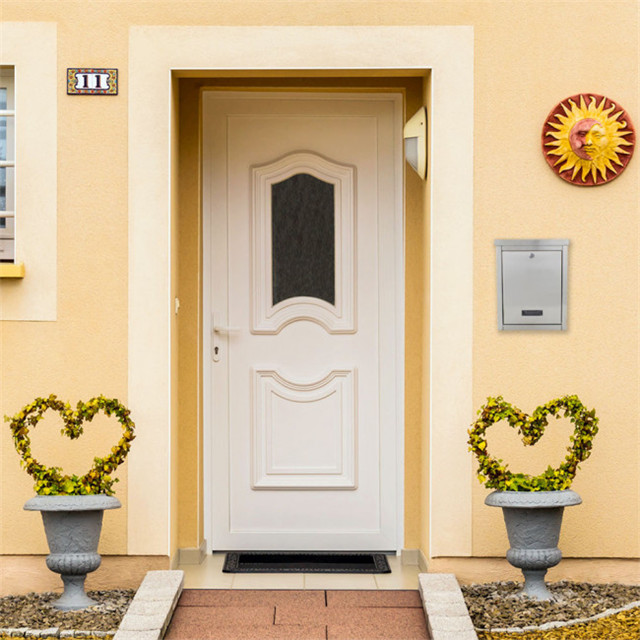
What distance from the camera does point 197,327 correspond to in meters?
5.19

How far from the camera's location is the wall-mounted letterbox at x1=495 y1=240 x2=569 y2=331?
4.77 m

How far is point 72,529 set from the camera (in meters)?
4.33

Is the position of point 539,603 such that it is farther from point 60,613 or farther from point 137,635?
point 60,613

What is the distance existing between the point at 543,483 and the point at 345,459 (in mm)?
1234

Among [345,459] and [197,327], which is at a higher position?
[197,327]

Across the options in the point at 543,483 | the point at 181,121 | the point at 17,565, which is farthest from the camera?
the point at 181,121

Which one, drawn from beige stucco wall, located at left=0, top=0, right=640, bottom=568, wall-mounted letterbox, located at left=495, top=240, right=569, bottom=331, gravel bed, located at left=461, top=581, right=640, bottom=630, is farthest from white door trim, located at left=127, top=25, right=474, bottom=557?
gravel bed, located at left=461, top=581, right=640, bottom=630

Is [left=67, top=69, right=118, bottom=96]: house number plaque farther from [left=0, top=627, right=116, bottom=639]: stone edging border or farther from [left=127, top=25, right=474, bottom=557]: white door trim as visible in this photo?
[left=0, top=627, right=116, bottom=639]: stone edging border

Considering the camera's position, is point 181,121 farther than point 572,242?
Yes

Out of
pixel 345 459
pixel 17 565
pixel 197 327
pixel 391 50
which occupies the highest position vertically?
pixel 391 50

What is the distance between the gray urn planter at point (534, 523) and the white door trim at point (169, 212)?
0.39m

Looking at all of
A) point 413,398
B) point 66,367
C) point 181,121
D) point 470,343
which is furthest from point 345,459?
point 181,121

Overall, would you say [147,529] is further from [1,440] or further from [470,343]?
[470,343]

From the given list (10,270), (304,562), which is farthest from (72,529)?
(304,562)
